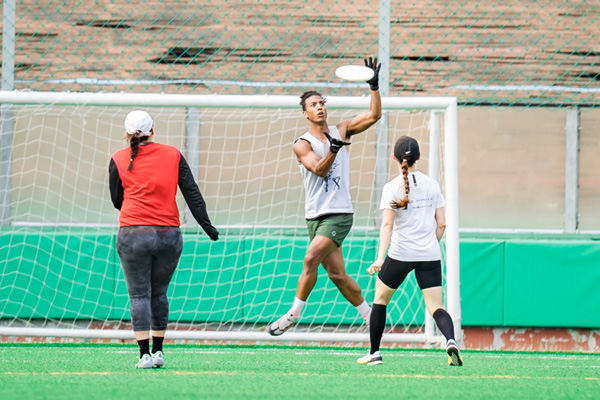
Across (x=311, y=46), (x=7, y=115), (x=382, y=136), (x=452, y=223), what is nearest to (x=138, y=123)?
(x=452, y=223)

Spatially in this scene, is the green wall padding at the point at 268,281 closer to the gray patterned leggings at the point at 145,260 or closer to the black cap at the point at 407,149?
the black cap at the point at 407,149

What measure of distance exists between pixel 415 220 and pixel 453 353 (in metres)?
0.93

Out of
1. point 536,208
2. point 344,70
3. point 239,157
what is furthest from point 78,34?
point 536,208

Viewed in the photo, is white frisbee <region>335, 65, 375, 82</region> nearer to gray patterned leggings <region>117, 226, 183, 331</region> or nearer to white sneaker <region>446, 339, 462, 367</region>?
gray patterned leggings <region>117, 226, 183, 331</region>

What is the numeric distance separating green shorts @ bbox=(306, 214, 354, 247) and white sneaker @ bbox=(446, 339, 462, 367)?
52.1 inches

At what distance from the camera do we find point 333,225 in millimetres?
7312

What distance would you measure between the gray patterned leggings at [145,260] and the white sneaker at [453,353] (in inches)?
75.0

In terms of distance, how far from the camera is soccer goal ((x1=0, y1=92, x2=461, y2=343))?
880 cm

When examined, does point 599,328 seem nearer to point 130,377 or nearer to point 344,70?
point 344,70

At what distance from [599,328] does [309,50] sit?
14.0ft

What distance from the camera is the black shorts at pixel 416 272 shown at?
6527 millimetres

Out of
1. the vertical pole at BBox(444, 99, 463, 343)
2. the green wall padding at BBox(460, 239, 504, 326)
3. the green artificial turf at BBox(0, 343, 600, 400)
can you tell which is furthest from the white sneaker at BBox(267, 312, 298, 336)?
the green wall padding at BBox(460, 239, 504, 326)

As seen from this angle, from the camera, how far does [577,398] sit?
5.21 metres

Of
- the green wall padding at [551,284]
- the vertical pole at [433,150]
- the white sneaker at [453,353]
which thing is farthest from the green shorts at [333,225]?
the green wall padding at [551,284]
